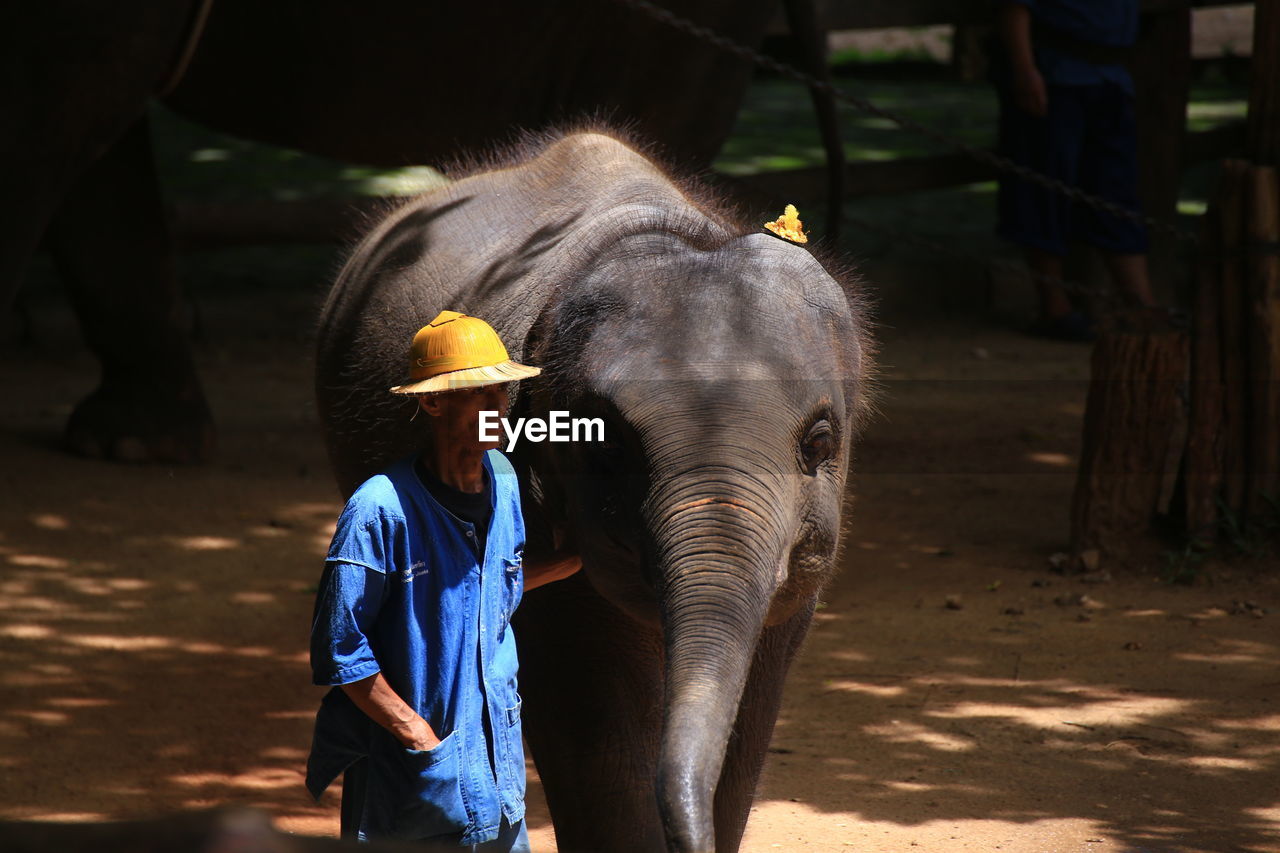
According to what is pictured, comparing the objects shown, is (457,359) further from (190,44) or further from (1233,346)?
(190,44)

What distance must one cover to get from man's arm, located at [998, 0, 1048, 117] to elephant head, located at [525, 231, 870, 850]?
20.1 feet

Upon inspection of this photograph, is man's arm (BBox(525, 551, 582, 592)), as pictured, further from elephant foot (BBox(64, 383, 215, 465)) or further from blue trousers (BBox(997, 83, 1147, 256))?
blue trousers (BBox(997, 83, 1147, 256))

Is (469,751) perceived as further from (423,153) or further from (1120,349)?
(423,153)

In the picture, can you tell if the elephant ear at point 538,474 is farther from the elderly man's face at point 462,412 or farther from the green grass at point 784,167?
the green grass at point 784,167

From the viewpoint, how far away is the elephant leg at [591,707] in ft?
10.7

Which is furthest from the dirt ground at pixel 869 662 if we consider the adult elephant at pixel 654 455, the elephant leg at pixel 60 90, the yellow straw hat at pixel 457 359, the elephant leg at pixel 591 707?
the yellow straw hat at pixel 457 359

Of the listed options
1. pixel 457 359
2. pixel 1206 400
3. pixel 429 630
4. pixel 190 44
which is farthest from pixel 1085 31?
pixel 429 630

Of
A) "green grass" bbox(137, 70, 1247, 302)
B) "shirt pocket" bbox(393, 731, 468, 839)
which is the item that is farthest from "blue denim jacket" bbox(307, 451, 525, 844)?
"green grass" bbox(137, 70, 1247, 302)

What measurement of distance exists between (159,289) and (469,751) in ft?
16.9

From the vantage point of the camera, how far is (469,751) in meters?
2.71

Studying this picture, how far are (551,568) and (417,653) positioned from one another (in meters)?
0.46

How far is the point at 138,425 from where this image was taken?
7223 mm

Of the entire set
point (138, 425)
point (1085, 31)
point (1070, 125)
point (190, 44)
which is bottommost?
point (138, 425)

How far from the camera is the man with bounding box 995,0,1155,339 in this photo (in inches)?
347
